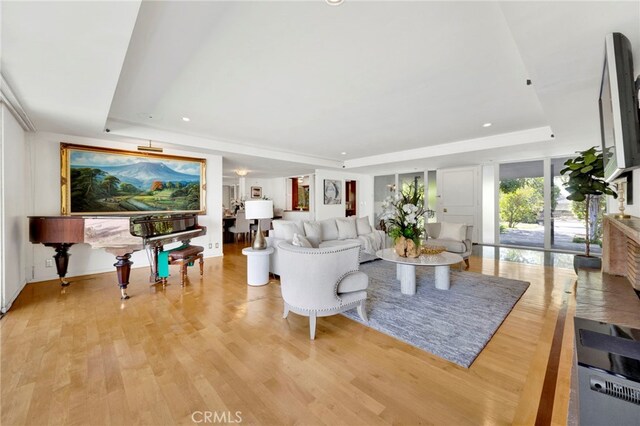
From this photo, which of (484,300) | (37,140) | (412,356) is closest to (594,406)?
(412,356)

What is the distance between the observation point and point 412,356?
78.7 inches

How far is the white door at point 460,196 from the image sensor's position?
7.11 meters

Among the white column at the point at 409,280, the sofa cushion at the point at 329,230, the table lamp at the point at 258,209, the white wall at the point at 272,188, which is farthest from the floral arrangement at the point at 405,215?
the white wall at the point at 272,188

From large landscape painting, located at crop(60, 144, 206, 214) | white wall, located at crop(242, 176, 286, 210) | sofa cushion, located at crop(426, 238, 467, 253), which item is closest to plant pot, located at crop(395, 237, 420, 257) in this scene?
sofa cushion, located at crop(426, 238, 467, 253)

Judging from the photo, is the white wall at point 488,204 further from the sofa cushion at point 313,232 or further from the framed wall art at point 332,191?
the sofa cushion at point 313,232

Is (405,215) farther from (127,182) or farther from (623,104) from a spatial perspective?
(127,182)

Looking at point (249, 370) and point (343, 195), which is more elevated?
point (343, 195)

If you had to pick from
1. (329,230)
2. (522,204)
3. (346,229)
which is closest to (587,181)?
(522,204)

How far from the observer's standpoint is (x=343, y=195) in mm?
9312

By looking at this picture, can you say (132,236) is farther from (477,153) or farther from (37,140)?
(477,153)

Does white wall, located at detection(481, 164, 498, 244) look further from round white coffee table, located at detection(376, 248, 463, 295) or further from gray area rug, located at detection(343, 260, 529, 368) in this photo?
round white coffee table, located at detection(376, 248, 463, 295)

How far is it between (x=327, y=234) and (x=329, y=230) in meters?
0.10

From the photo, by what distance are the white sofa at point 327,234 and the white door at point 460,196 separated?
10.9ft

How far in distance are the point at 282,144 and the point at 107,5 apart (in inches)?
169
